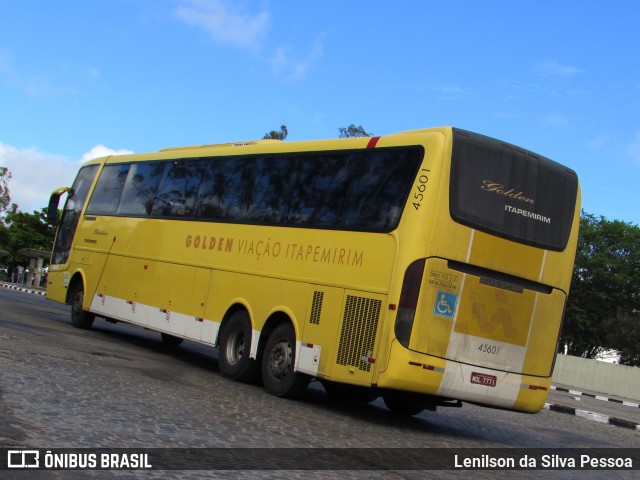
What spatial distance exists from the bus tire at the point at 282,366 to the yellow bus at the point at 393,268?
2 centimetres

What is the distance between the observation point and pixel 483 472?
856 cm

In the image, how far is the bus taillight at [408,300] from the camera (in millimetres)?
10500

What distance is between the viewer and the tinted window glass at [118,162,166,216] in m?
17.1

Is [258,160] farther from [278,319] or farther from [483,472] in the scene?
[483,472]

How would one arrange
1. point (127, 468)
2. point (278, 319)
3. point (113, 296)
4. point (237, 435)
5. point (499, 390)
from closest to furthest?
1. point (127, 468)
2. point (237, 435)
3. point (499, 390)
4. point (278, 319)
5. point (113, 296)

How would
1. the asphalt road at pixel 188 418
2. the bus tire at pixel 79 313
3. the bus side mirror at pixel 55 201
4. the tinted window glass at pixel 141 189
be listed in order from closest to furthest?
the asphalt road at pixel 188 418
the tinted window glass at pixel 141 189
the bus tire at pixel 79 313
the bus side mirror at pixel 55 201

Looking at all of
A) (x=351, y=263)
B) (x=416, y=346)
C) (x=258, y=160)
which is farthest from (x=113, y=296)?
(x=416, y=346)

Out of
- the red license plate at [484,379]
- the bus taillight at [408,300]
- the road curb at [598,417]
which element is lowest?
the road curb at [598,417]

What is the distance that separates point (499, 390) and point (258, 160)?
5411 millimetres

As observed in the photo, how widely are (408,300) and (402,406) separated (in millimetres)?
3427

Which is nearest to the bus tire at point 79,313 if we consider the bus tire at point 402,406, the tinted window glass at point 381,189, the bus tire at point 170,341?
the bus tire at point 170,341

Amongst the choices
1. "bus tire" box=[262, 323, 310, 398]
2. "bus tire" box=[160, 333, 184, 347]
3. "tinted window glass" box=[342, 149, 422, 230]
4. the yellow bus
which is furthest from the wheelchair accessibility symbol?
"bus tire" box=[160, 333, 184, 347]

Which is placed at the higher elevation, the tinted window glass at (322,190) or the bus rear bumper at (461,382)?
the tinted window glass at (322,190)

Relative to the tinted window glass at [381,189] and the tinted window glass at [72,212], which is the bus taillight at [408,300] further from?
the tinted window glass at [72,212]
